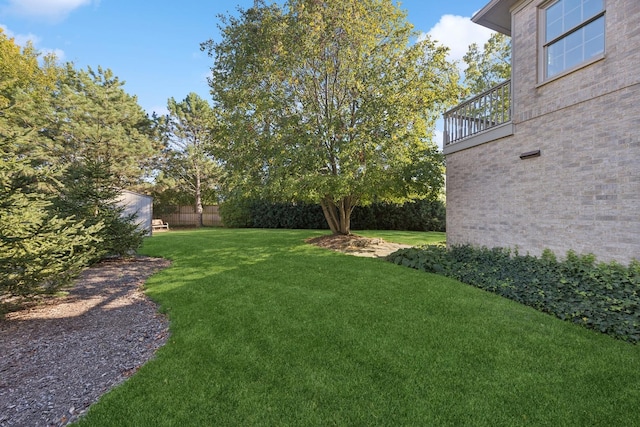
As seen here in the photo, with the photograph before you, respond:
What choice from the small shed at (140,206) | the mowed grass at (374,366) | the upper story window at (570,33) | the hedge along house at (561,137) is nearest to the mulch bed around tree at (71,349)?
the mowed grass at (374,366)

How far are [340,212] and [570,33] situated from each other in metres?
8.18

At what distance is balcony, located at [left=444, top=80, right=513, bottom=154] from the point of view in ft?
22.0

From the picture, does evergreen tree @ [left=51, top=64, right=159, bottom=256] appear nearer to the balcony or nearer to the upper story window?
the balcony

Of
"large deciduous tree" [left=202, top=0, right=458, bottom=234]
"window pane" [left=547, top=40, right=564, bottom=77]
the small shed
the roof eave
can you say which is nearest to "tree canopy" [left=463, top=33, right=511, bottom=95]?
"large deciduous tree" [left=202, top=0, right=458, bottom=234]

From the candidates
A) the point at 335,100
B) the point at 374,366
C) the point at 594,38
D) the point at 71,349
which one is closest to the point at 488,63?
the point at 335,100

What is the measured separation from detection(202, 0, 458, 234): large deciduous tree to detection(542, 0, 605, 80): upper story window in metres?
3.78

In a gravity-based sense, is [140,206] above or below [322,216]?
above

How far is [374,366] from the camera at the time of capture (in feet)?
9.65

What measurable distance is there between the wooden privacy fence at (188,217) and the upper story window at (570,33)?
2311 cm

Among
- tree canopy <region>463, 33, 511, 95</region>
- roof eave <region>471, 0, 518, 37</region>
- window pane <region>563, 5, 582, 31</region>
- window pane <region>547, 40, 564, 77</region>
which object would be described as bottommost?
window pane <region>547, 40, 564, 77</region>

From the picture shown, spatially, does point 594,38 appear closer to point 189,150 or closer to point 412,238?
point 412,238

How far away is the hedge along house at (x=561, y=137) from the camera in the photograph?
4488mm

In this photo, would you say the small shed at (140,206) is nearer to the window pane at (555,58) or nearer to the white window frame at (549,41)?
the white window frame at (549,41)

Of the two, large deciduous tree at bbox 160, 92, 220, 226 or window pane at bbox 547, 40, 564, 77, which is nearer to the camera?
window pane at bbox 547, 40, 564, 77
